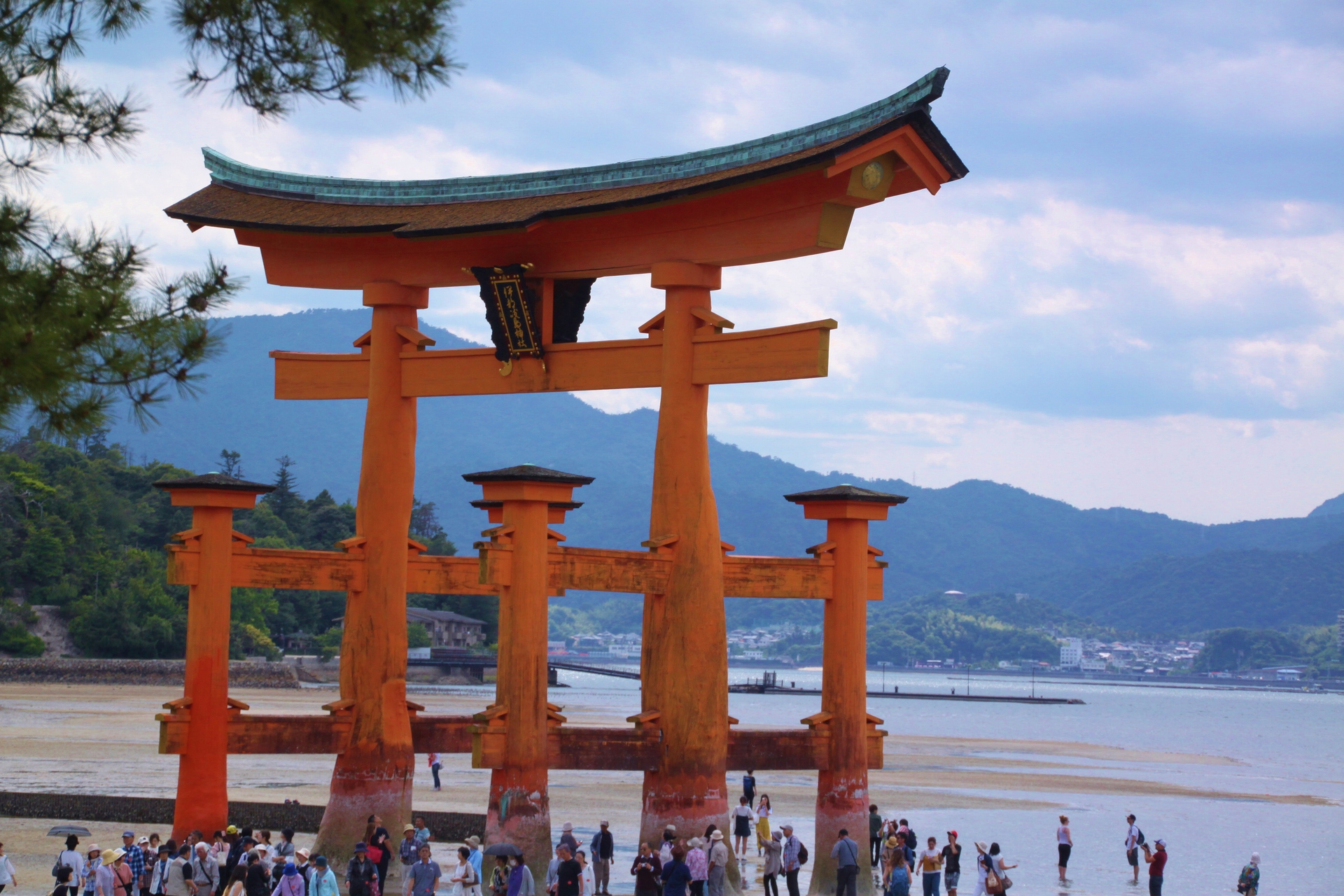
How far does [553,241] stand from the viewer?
20.8 meters

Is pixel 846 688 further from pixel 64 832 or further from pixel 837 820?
pixel 64 832

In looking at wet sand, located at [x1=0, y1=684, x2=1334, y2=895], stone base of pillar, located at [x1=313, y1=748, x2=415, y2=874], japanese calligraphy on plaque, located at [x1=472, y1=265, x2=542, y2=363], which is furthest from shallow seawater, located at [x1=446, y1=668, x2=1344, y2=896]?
japanese calligraphy on plaque, located at [x1=472, y1=265, x2=542, y2=363]

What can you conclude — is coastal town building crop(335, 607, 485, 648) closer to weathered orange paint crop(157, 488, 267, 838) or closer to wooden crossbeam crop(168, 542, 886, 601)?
wooden crossbeam crop(168, 542, 886, 601)

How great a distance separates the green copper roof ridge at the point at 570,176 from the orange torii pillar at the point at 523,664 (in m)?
4.97

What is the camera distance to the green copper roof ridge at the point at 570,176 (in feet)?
60.7

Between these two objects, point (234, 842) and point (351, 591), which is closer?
point (234, 842)

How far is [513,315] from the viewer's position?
20781 millimetres

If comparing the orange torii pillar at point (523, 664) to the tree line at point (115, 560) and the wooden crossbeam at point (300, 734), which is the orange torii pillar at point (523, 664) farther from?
the tree line at point (115, 560)

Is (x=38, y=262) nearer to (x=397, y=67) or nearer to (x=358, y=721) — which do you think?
(x=397, y=67)

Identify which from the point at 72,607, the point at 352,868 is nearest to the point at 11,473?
the point at 72,607

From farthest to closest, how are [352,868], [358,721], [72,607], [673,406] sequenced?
1. [72,607]
2. [358,721]
3. [673,406]
4. [352,868]

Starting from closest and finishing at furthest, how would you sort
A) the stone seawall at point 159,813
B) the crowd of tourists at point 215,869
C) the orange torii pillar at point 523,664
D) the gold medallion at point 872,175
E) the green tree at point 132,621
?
1. the crowd of tourists at point 215,869
2. the gold medallion at point 872,175
3. the orange torii pillar at point 523,664
4. the stone seawall at point 159,813
5. the green tree at point 132,621

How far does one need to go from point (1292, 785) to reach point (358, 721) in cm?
4737

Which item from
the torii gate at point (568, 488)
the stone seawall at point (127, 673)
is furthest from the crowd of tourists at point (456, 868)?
the stone seawall at point (127, 673)
